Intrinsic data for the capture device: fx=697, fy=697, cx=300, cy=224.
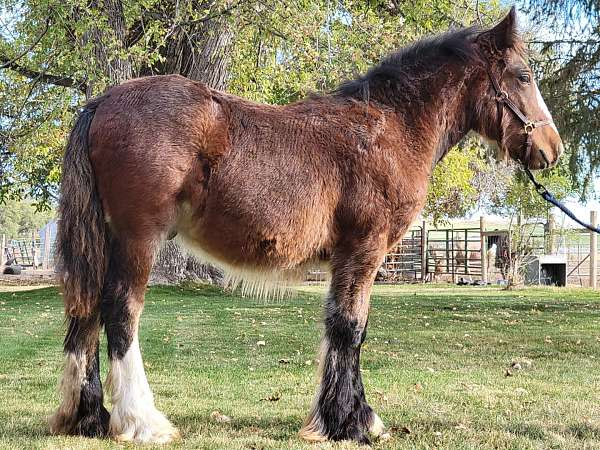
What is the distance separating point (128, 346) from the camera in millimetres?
4117

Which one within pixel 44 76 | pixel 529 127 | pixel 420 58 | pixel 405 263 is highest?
pixel 44 76

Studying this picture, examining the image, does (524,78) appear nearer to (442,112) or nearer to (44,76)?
(442,112)

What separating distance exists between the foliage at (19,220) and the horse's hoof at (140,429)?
5290cm

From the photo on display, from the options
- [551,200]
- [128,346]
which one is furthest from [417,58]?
[128,346]

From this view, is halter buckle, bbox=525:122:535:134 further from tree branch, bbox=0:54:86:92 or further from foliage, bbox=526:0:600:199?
tree branch, bbox=0:54:86:92

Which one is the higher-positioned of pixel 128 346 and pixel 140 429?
pixel 128 346

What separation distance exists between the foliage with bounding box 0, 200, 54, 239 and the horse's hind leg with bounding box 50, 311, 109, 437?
173ft

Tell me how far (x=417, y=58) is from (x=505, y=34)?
0.63 meters

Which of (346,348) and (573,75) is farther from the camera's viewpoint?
(573,75)

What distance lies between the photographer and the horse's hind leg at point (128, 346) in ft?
13.4

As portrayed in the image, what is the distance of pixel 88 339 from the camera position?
170 inches

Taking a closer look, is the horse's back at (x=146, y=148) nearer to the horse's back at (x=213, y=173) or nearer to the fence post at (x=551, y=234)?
the horse's back at (x=213, y=173)

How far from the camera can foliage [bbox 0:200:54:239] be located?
54969 mm

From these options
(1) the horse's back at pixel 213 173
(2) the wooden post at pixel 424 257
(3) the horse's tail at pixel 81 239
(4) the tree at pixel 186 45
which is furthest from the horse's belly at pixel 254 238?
(2) the wooden post at pixel 424 257
